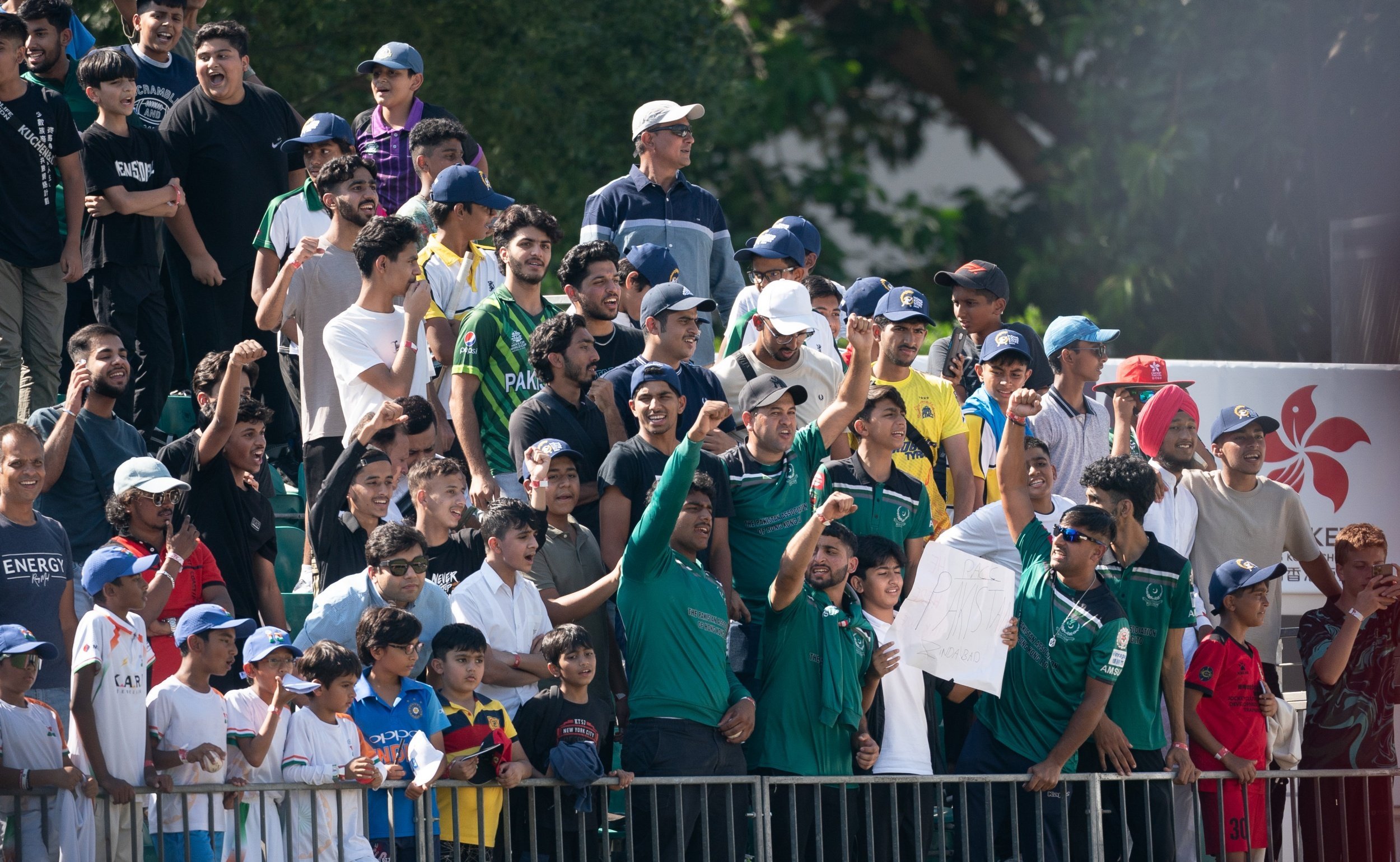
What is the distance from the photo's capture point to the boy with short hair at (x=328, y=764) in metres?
7.84

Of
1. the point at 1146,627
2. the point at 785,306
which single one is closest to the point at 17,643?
the point at 785,306

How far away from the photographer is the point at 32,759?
24.6 feet

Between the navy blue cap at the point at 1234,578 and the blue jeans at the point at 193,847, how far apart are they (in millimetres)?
4885

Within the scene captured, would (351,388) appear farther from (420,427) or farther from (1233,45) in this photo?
(1233,45)

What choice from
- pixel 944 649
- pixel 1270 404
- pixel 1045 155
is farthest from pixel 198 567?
pixel 1045 155

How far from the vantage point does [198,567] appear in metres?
8.74

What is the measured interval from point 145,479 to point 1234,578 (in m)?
5.06

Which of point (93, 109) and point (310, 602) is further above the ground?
point (93, 109)

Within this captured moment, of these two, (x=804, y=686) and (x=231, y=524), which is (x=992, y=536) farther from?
(x=231, y=524)

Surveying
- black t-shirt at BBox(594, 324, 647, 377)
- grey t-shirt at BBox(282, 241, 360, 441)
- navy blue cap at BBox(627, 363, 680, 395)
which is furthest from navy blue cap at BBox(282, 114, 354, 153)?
navy blue cap at BBox(627, 363, 680, 395)

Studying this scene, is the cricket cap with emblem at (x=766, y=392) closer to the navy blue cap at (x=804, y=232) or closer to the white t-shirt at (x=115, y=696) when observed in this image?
the navy blue cap at (x=804, y=232)

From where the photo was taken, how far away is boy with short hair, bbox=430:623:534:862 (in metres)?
8.16

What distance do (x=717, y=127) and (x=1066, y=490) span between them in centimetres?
772

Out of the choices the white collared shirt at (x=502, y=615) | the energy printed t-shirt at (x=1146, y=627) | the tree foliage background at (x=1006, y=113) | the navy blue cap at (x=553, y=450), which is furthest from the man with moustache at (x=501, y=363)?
the tree foliage background at (x=1006, y=113)
